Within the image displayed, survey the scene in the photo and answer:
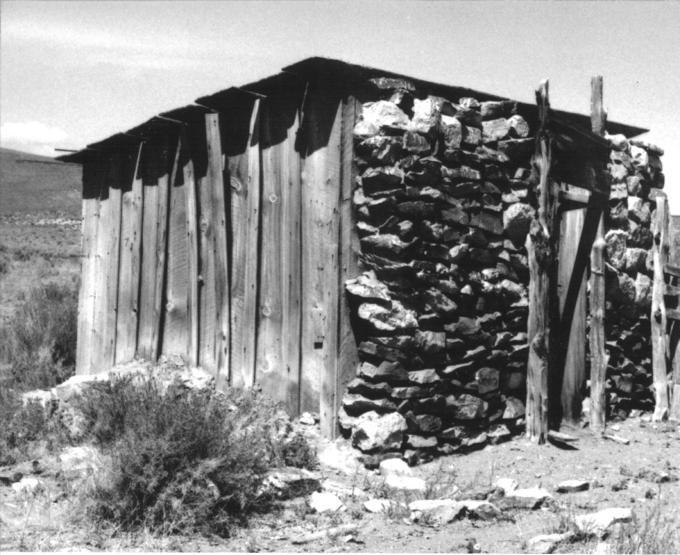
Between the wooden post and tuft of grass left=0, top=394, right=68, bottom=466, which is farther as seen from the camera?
the wooden post

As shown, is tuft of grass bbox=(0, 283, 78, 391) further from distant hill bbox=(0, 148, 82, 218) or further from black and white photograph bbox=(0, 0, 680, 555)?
distant hill bbox=(0, 148, 82, 218)

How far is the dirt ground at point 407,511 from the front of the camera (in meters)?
4.00

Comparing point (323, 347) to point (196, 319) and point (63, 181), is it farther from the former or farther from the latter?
point (63, 181)

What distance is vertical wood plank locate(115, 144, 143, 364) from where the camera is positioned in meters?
8.06

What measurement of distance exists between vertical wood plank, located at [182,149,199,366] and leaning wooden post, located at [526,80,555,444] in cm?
312

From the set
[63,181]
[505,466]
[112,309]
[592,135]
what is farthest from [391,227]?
[63,181]

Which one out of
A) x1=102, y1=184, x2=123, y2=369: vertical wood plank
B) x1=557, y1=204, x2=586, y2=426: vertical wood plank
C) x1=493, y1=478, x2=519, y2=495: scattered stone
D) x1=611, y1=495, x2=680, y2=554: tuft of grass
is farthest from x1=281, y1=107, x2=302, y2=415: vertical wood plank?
x1=102, y1=184, x2=123, y2=369: vertical wood plank

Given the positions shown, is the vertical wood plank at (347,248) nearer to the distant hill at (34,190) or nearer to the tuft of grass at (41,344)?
the tuft of grass at (41,344)

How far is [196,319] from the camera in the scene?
7.07 metres

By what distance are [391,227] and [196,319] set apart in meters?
2.36

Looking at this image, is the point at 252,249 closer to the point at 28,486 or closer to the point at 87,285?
the point at 28,486

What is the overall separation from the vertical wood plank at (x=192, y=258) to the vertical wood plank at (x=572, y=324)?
353cm

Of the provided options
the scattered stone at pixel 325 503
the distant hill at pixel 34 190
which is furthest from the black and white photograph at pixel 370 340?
the distant hill at pixel 34 190

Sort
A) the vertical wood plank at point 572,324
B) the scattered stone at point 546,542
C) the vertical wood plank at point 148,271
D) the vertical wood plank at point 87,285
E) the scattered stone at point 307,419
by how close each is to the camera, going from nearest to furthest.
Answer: the scattered stone at point 546,542 → the scattered stone at point 307,419 → the vertical wood plank at point 572,324 → the vertical wood plank at point 148,271 → the vertical wood plank at point 87,285
